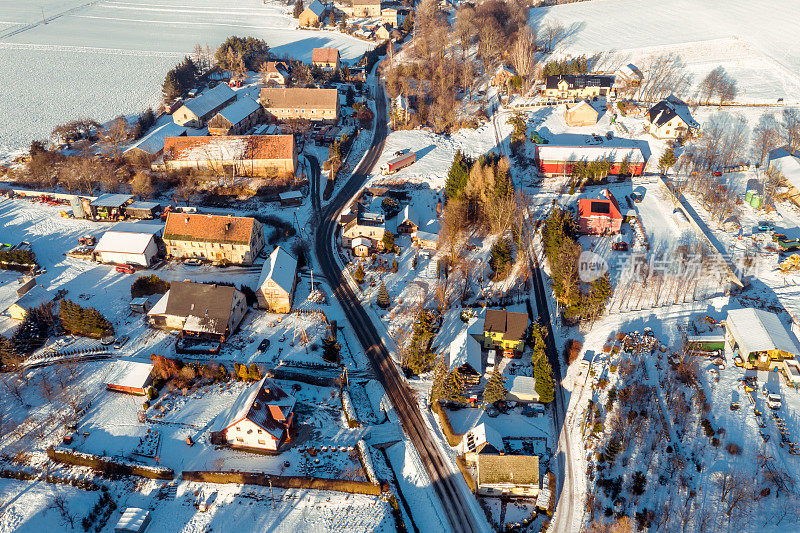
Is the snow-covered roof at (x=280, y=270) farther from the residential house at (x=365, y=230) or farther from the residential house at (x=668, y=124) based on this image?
the residential house at (x=668, y=124)

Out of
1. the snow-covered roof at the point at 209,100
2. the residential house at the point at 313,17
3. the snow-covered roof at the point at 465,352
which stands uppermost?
the residential house at the point at 313,17

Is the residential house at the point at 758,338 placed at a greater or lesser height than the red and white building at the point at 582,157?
lesser

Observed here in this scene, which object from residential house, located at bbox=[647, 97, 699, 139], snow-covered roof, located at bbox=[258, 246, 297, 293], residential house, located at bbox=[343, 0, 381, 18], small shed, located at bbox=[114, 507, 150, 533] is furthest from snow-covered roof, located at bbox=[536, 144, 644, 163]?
residential house, located at bbox=[343, 0, 381, 18]

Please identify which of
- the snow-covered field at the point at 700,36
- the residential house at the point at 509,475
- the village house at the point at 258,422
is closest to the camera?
the residential house at the point at 509,475

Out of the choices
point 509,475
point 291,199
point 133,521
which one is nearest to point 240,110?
point 291,199

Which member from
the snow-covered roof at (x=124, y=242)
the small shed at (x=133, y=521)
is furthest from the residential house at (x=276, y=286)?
the small shed at (x=133, y=521)

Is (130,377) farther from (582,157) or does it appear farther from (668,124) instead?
(668,124)
